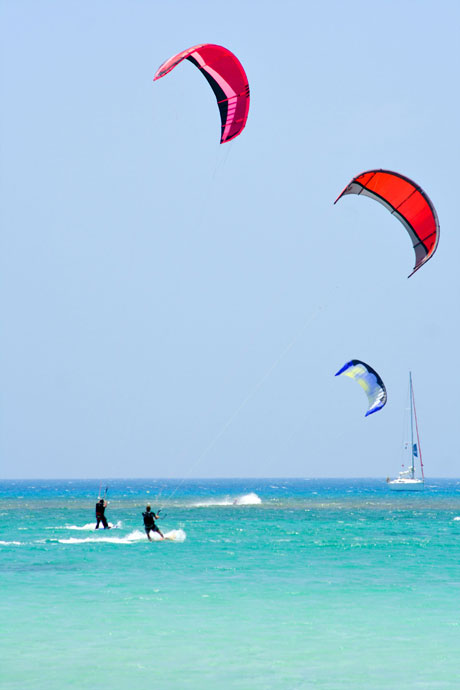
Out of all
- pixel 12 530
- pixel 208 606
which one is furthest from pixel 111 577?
pixel 12 530

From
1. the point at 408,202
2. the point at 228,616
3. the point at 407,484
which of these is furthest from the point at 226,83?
the point at 407,484

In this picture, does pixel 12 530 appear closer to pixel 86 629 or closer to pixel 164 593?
pixel 164 593

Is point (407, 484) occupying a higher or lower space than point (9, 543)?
higher

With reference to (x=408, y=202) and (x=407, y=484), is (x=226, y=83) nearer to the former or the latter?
(x=408, y=202)

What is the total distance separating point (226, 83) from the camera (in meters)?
16.8

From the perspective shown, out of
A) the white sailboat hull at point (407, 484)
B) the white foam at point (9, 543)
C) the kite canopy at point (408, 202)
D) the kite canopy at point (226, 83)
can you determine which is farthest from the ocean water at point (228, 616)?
the white sailboat hull at point (407, 484)

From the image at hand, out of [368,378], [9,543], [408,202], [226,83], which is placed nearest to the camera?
[226,83]

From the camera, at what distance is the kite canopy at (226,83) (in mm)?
16219

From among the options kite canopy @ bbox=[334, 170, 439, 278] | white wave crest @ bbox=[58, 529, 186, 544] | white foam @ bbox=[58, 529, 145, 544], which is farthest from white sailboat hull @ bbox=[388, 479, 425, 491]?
kite canopy @ bbox=[334, 170, 439, 278]

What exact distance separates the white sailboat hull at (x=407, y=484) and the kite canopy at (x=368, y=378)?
64.2 meters

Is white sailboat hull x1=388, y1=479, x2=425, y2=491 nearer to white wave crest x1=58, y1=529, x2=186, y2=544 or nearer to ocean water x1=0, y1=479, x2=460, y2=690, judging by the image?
white wave crest x1=58, y1=529, x2=186, y2=544

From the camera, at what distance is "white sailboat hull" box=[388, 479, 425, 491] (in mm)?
94812

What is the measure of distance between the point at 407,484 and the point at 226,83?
83.9 metres

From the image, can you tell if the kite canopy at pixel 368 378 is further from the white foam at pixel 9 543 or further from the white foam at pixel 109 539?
the white foam at pixel 9 543
